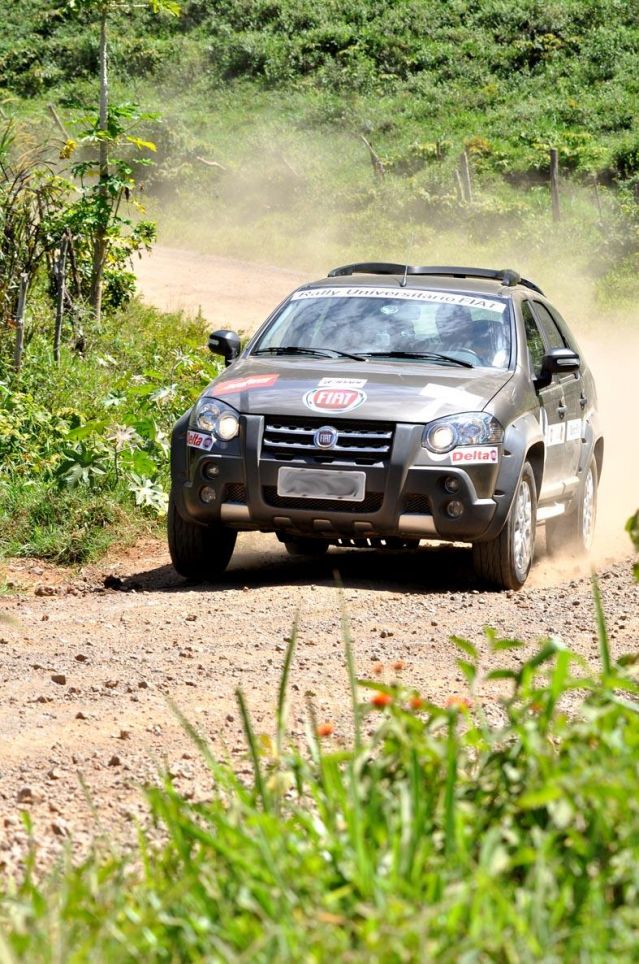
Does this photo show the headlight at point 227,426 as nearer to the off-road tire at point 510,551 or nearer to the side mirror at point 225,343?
the side mirror at point 225,343

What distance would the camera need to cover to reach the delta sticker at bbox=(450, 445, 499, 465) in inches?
310

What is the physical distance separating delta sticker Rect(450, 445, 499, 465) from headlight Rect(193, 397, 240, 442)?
47.5 inches

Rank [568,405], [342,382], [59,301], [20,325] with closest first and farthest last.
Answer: [342,382] → [568,405] → [20,325] → [59,301]

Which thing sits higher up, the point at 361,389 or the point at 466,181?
the point at 466,181

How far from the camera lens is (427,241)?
97.1 feet

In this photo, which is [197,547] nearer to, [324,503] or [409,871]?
[324,503]

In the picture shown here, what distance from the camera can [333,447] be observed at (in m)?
7.90

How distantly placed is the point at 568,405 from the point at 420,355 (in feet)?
4.57

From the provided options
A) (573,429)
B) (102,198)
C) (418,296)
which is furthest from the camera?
(102,198)

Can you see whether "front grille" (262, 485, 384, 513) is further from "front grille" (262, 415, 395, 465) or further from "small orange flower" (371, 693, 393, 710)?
"small orange flower" (371, 693, 393, 710)

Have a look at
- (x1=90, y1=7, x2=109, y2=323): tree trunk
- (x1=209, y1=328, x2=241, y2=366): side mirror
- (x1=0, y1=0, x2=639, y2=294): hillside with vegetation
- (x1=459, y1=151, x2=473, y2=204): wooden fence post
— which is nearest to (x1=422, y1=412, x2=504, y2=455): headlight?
(x1=209, y1=328, x2=241, y2=366): side mirror

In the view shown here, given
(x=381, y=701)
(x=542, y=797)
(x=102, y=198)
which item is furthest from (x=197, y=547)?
(x=542, y=797)

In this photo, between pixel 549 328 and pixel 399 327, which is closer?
pixel 399 327

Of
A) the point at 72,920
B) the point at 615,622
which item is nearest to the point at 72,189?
the point at 615,622
